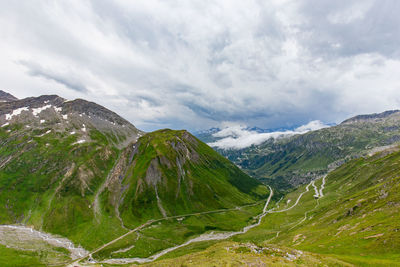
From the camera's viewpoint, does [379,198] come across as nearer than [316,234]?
No

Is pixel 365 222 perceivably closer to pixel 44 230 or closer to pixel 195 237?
pixel 195 237

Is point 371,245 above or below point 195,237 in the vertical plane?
above

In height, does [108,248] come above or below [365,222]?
A: below

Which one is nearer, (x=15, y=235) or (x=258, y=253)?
(x=258, y=253)

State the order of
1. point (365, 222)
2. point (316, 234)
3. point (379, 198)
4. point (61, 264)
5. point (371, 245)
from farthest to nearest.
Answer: point (61, 264) → point (379, 198) → point (316, 234) → point (365, 222) → point (371, 245)

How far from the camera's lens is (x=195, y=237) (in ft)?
573

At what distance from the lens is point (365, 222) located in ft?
263

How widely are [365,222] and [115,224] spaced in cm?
18604

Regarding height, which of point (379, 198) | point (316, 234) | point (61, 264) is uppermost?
point (379, 198)

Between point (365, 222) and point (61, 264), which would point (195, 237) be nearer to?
point (61, 264)

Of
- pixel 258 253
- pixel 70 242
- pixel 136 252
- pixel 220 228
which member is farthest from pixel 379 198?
pixel 70 242

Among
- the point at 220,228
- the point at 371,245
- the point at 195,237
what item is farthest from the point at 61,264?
the point at 371,245

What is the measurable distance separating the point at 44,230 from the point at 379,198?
796 feet

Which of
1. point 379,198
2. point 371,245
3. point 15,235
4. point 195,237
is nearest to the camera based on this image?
point 371,245
